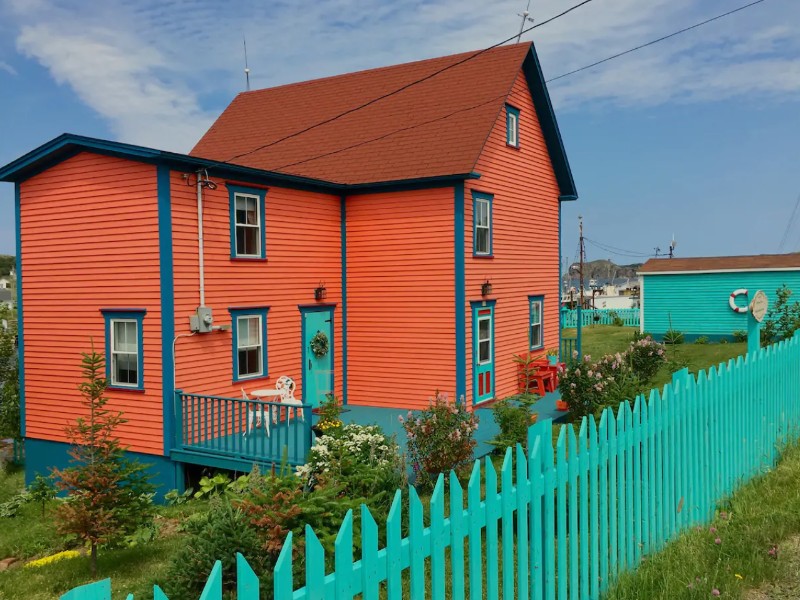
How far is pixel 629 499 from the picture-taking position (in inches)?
210

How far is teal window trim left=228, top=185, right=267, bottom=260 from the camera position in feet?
44.8

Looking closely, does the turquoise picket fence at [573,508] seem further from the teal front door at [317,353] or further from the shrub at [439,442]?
the teal front door at [317,353]

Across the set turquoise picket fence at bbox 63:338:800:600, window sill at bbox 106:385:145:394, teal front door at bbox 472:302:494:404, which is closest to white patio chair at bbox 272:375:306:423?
window sill at bbox 106:385:145:394

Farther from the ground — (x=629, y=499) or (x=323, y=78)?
(x=323, y=78)

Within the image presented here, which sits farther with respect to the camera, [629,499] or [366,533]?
[629,499]

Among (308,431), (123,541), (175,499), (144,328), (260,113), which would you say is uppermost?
(260,113)

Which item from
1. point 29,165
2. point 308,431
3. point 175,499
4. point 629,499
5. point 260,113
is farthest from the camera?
point 260,113

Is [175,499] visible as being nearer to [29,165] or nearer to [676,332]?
[29,165]

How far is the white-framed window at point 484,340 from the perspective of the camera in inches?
649

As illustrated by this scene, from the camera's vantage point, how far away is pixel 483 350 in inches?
657

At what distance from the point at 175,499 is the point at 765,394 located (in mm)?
10221

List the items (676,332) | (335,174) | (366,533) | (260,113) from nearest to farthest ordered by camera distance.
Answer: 1. (366,533)
2. (335,174)
3. (260,113)
4. (676,332)

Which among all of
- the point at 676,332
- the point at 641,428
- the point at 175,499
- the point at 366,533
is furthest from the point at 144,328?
the point at 676,332

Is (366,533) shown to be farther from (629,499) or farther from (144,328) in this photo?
(144,328)
